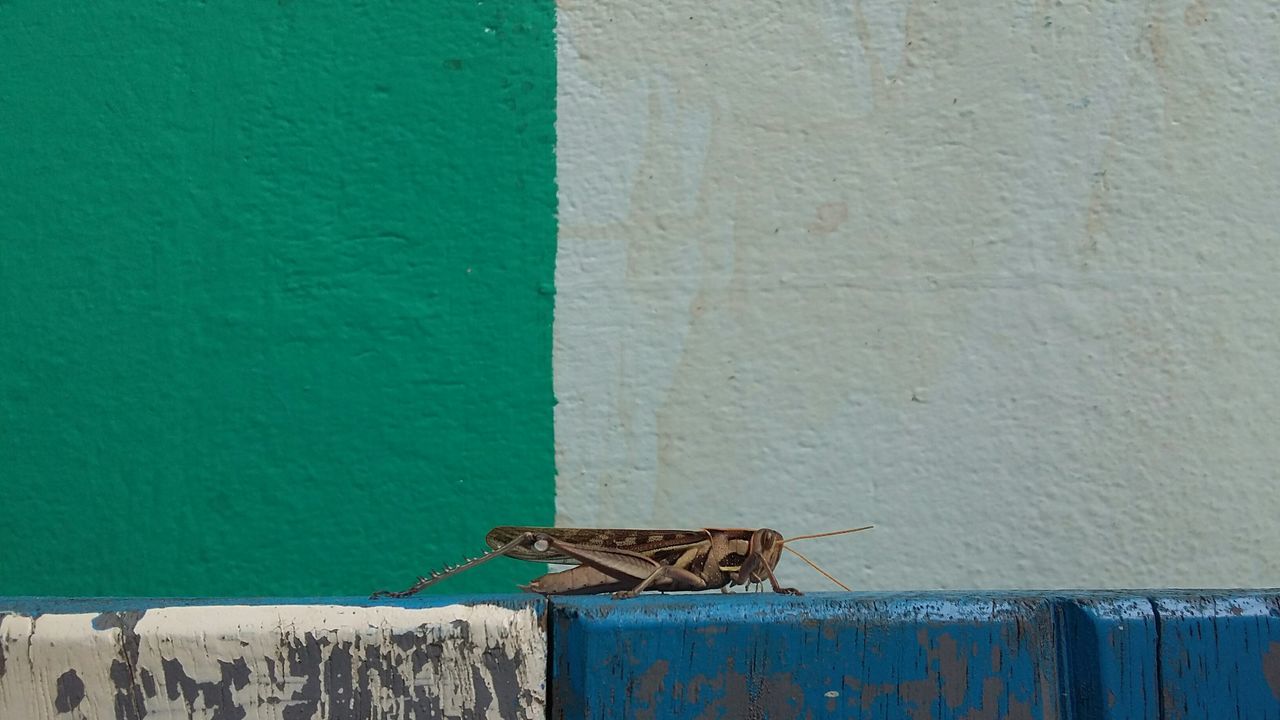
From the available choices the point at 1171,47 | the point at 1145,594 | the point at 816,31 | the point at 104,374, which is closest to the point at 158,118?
the point at 104,374

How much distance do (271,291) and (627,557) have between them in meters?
1.03

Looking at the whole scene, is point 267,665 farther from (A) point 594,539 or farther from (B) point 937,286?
(B) point 937,286

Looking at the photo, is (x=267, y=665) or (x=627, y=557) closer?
(x=267, y=665)

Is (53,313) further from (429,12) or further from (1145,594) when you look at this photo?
(1145,594)

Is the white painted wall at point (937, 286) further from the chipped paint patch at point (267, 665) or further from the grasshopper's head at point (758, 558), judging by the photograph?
the chipped paint patch at point (267, 665)

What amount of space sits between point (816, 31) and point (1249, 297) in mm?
950

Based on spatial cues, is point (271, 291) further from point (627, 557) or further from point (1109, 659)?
point (1109, 659)

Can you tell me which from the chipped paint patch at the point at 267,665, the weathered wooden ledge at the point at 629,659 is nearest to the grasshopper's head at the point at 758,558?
the weathered wooden ledge at the point at 629,659

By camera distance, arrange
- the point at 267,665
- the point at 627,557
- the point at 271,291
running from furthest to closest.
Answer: the point at 271,291 → the point at 627,557 → the point at 267,665

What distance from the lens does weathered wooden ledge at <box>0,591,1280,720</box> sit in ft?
2.61

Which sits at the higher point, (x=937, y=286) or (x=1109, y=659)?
(x=937, y=286)

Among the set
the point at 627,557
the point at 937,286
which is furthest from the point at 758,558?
the point at 937,286

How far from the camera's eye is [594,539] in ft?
3.61

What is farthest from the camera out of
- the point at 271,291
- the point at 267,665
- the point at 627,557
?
the point at 271,291
